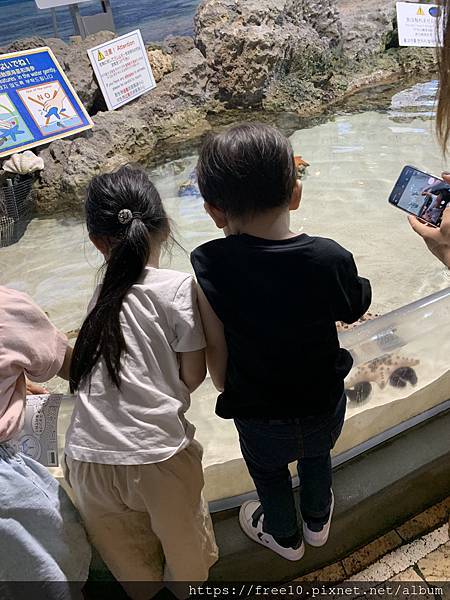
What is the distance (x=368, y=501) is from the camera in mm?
1738

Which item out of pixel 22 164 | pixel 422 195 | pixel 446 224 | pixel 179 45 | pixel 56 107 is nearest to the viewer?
pixel 446 224

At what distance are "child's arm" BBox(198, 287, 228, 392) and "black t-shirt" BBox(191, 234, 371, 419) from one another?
0.02 metres

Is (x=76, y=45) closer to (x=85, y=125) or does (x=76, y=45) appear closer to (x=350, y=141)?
(x=85, y=125)

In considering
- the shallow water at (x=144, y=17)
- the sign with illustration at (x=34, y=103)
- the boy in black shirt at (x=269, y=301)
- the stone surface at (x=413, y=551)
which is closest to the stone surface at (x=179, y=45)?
the sign with illustration at (x=34, y=103)

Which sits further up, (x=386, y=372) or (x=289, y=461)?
(x=289, y=461)

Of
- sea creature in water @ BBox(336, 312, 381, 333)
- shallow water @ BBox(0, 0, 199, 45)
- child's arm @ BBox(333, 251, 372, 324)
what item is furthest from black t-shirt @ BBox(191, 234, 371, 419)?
shallow water @ BBox(0, 0, 199, 45)

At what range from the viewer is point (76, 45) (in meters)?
6.18

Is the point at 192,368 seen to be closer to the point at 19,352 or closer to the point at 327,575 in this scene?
the point at 19,352

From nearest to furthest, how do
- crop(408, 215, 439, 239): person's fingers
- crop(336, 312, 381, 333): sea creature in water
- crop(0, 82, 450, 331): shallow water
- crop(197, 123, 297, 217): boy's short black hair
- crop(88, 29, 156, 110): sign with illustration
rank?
crop(197, 123, 297, 217): boy's short black hair, crop(408, 215, 439, 239): person's fingers, crop(336, 312, 381, 333): sea creature in water, crop(0, 82, 450, 331): shallow water, crop(88, 29, 156, 110): sign with illustration

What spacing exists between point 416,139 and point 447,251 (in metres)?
4.17

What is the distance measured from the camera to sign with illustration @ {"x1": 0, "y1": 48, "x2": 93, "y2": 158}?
4539mm

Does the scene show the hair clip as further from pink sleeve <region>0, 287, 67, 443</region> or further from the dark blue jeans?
the dark blue jeans

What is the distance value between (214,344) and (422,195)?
2.46ft

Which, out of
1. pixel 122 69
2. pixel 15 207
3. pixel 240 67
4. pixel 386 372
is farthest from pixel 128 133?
pixel 386 372
